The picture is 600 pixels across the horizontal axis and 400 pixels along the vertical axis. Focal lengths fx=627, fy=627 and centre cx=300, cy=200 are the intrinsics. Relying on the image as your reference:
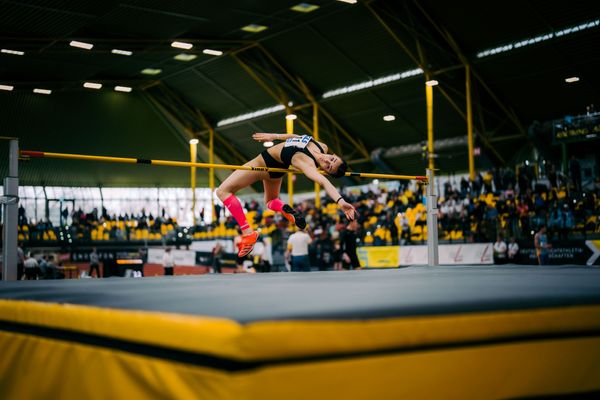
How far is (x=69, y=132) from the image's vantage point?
2712 cm

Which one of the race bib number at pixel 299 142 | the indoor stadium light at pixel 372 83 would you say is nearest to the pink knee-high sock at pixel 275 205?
the race bib number at pixel 299 142

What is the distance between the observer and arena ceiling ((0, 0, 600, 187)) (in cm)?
1728

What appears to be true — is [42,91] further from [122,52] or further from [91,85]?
[122,52]

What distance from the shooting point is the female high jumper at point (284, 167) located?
5.67 m

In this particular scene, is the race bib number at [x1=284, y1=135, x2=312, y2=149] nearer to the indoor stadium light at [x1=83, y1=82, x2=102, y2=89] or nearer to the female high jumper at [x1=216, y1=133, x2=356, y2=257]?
the female high jumper at [x1=216, y1=133, x2=356, y2=257]

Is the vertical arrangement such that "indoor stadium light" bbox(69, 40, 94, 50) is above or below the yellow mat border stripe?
above

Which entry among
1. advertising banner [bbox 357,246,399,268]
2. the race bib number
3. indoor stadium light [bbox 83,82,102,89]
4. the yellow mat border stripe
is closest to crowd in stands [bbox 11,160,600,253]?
advertising banner [bbox 357,246,399,268]

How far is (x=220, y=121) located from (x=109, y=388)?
26105mm

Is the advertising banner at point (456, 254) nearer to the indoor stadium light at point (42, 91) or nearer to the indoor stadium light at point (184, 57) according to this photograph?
the indoor stadium light at point (184, 57)

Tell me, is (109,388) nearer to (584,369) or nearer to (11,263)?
(584,369)

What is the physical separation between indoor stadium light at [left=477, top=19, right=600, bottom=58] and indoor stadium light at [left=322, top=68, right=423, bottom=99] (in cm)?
222

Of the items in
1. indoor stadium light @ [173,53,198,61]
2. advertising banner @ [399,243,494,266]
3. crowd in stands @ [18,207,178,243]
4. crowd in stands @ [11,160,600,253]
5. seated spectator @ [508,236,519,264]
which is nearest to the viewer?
seated spectator @ [508,236,519,264]

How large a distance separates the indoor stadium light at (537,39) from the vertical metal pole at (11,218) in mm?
15309

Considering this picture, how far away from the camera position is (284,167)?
6.23 meters
